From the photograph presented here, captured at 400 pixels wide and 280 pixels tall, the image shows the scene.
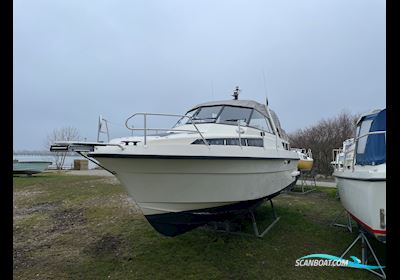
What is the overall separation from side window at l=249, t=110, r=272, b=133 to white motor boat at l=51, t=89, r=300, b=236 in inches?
23.3

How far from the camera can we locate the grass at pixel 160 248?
145 inches

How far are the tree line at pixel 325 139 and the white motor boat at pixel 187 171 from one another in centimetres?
1401

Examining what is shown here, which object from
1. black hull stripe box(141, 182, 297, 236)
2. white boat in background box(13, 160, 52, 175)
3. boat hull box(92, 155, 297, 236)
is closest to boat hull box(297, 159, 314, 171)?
boat hull box(92, 155, 297, 236)

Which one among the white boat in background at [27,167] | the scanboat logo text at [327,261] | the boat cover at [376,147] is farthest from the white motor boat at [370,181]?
the white boat in background at [27,167]

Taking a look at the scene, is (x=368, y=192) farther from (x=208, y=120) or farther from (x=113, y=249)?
(x=113, y=249)

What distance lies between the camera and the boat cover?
3451 millimetres

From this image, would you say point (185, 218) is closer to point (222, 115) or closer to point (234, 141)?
point (234, 141)

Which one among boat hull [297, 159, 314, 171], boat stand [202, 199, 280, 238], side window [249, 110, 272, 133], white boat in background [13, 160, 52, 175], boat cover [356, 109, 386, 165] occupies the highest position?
side window [249, 110, 272, 133]

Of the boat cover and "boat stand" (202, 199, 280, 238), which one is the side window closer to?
"boat stand" (202, 199, 280, 238)

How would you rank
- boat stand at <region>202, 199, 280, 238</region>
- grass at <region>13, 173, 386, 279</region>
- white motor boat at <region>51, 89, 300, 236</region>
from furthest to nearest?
boat stand at <region>202, 199, 280, 238</region> → grass at <region>13, 173, 386, 279</region> → white motor boat at <region>51, 89, 300, 236</region>

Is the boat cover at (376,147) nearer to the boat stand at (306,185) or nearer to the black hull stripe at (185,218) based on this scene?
the black hull stripe at (185,218)

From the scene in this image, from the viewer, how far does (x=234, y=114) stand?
17.0 ft

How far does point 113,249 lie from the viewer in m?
4.53
